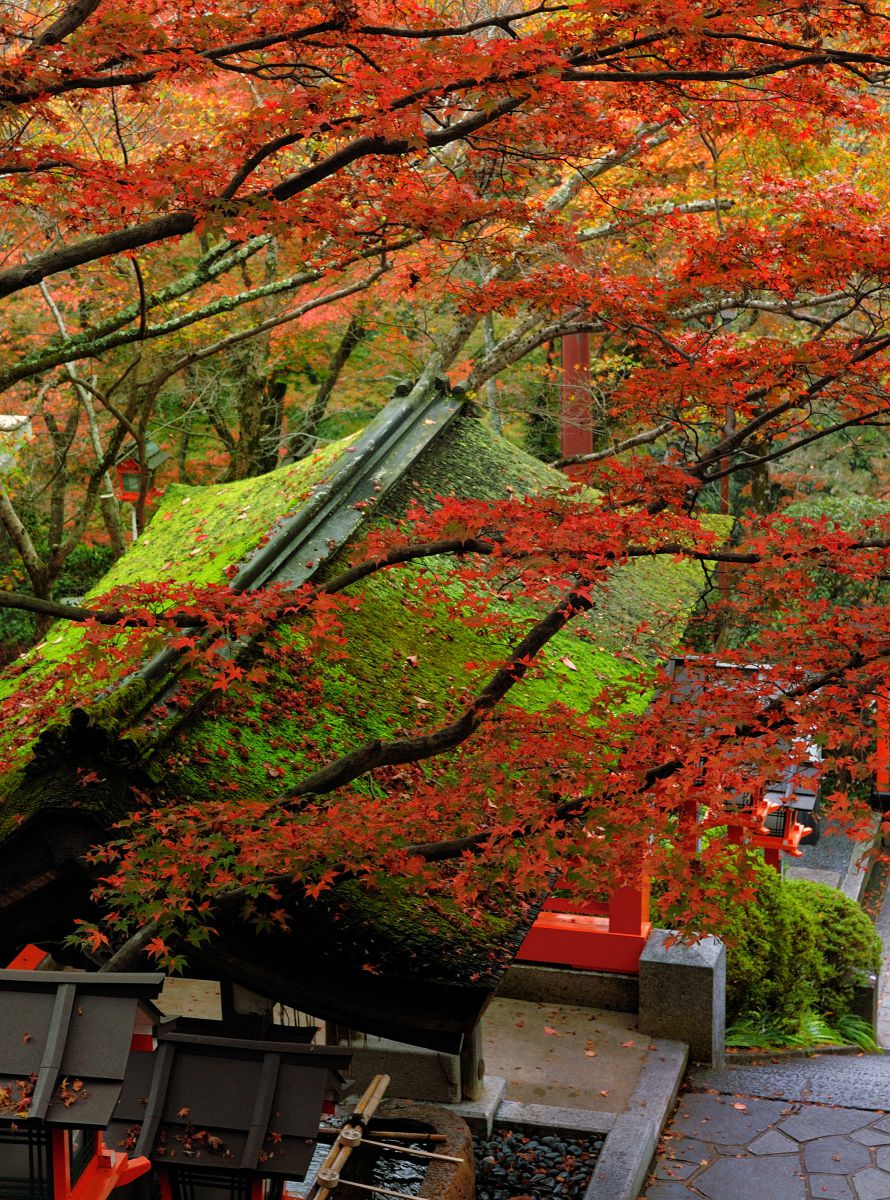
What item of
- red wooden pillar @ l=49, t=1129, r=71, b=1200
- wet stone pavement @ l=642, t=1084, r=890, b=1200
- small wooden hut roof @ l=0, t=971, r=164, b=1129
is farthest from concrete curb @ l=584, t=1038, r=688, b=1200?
small wooden hut roof @ l=0, t=971, r=164, b=1129

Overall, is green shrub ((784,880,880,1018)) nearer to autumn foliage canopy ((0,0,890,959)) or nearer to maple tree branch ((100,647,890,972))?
autumn foliage canopy ((0,0,890,959))

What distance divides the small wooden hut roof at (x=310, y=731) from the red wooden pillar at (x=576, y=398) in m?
4.68

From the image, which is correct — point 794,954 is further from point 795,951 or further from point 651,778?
point 651,778

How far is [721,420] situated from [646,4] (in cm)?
259

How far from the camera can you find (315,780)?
5.34m

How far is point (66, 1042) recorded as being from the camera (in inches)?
147

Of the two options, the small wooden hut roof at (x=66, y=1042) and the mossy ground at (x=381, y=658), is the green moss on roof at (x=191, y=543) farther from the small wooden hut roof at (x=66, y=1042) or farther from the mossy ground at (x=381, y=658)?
the small wooden hut roof at (x=66, y=1042)

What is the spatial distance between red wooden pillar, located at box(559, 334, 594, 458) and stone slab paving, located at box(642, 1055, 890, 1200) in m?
7.32

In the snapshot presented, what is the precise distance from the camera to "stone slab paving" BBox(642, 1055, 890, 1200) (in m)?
6.86

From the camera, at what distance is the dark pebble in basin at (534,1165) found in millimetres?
6707

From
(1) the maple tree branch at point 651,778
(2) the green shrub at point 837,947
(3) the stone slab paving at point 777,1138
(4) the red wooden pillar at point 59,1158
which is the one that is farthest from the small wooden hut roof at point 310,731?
(2) the green shrub at point 837,947

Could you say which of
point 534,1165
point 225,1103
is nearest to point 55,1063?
point 225,1103

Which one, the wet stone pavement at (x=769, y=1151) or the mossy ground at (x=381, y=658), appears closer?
the mossy ground at (x=381, y=658)

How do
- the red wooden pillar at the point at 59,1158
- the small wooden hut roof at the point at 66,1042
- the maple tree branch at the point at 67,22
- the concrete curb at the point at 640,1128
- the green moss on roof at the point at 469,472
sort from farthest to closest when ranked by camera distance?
the green moss on roof at the point at 469,472 < the concrete curb at the point at 640,1128 < the maple tree branch at the point at 67,22 < the red wooden pillar at the point at 59,1158 < the small wooden hut roof at the point at 66,1042
